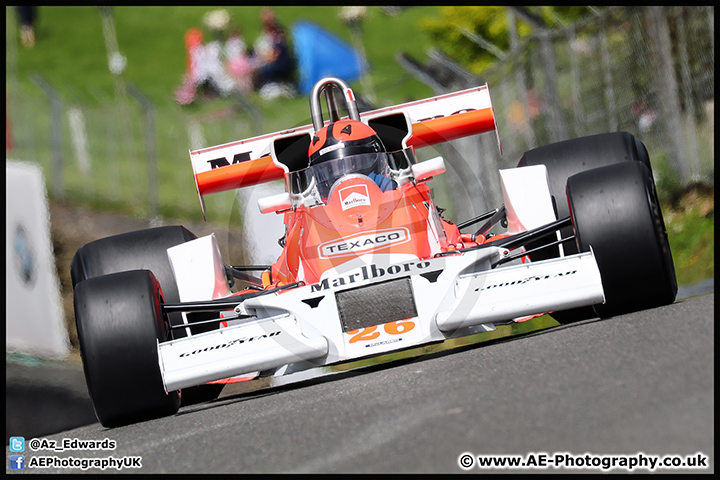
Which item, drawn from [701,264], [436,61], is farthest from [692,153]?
[436,61]

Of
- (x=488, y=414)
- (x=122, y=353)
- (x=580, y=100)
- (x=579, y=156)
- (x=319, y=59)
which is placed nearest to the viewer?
(x=488, y=414)

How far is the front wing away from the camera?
17.0 feet

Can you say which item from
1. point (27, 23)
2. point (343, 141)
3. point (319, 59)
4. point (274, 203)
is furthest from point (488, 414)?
point (27, 23)

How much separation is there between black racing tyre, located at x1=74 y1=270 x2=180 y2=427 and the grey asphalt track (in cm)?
12

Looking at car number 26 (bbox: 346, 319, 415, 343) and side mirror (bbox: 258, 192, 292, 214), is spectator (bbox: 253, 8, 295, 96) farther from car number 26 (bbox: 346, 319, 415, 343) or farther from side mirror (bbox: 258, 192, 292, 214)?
car number 26 (bbox: 346, 319, 415, 343)

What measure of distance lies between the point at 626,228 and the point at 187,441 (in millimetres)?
2589

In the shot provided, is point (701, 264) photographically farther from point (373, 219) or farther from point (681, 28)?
point (373, 219)

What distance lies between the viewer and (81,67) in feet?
127

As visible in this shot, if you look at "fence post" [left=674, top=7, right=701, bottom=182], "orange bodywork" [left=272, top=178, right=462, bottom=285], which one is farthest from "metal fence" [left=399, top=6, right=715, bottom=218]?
"orange bodywork" [left=272, top=178, right=462, bottom=285]

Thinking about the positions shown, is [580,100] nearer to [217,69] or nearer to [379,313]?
[379,313]

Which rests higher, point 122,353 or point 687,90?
point 687,90

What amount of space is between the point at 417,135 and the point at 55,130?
33.7ft

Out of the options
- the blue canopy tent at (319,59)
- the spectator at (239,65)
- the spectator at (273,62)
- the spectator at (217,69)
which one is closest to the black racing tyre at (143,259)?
the blue canopy tent at (319,59)

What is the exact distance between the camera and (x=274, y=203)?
6414 millimetres
